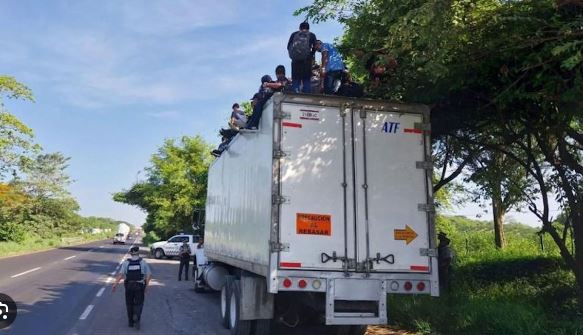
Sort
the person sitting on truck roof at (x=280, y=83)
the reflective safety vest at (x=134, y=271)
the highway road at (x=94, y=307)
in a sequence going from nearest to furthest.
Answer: the person sitting on truck roof at (x=280, y=83) → the highway road at (x=94, y=307) → the reflective safety vest at (x=134, y=271)

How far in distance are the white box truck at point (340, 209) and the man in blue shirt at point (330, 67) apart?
1.21 meters

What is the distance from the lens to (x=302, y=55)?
8.40m

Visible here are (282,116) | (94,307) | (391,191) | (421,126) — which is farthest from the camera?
(94,307)

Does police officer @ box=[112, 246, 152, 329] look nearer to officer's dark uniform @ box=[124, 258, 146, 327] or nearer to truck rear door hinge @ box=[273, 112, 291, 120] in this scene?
officer's dark uniform @ box=[124, 258, 146, 327]

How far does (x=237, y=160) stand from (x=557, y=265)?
944cm

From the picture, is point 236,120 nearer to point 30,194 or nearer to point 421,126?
point 421,126

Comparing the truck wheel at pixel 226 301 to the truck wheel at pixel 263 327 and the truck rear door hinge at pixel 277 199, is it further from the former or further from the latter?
the truck rear door hinge at pixel 277 199

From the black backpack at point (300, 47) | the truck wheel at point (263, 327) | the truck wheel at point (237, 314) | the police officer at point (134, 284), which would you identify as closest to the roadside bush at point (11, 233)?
the police officer at point (134, 284)

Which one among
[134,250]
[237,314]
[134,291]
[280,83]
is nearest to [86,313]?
[134,291]

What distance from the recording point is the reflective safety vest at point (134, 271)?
32.2 feet

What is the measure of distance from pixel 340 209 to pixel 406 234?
1013 mm

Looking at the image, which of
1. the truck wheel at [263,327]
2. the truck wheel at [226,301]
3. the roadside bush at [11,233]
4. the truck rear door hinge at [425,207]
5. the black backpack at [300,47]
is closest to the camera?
the truck rear door hinge at [425,207]

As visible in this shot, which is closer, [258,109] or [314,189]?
[314,189]

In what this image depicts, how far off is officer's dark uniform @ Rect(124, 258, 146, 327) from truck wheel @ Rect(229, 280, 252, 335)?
7.01ft
